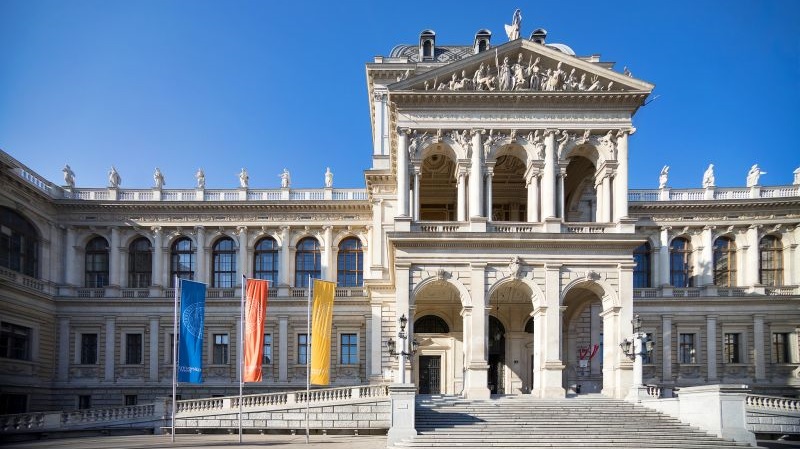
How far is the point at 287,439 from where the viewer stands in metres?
29.2

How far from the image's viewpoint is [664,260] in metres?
47.0

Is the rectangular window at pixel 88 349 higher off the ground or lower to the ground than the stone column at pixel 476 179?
lower

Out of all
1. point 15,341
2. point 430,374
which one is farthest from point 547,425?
point 15,341

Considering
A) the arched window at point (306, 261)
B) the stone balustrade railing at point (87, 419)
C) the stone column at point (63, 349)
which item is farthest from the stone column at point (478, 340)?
the stone column at point (63, 349)

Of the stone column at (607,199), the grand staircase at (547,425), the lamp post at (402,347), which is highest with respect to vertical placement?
the stone column at (607,199)

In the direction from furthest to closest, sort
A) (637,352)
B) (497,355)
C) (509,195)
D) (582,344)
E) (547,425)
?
(582,344) < (509,195) < (497,355) < (637,352) < (547,425)

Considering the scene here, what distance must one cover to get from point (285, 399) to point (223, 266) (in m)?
18.4

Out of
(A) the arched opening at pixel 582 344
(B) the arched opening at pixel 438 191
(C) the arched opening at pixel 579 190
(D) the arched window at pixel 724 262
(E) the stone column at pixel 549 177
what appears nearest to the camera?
(E) the stone column at pixel 549 177

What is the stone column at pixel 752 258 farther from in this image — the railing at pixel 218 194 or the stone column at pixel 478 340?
the railing at pixel 218 194

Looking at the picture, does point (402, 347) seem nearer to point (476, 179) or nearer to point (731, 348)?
point (476, 179)

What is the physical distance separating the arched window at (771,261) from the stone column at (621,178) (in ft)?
66.0

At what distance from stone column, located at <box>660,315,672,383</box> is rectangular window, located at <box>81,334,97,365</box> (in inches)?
1605

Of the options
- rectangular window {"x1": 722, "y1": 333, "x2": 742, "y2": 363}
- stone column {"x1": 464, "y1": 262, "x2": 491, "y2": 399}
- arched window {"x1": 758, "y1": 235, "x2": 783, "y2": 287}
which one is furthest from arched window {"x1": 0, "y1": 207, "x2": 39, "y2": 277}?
arched window {"x1": 758, "y1": 235, "x2": 783, "y2": 287}

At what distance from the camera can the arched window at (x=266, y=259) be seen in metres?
48.6
